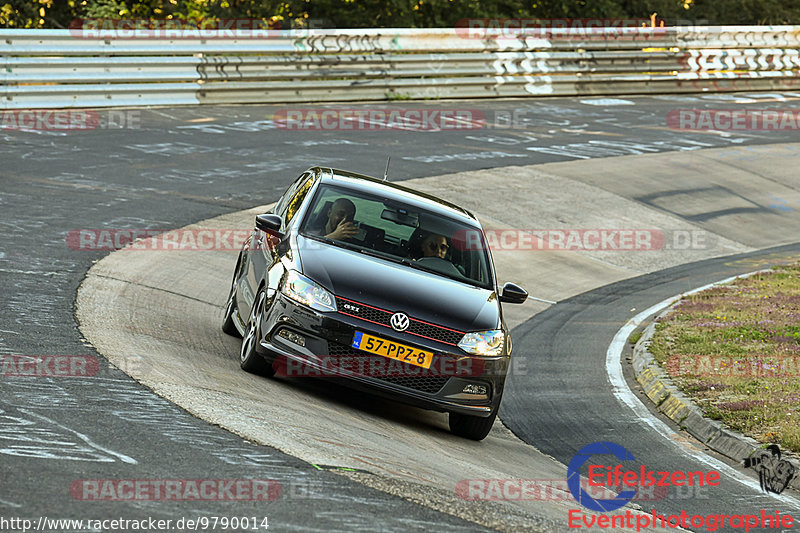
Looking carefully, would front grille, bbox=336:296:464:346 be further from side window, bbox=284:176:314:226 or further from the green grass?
the green grass

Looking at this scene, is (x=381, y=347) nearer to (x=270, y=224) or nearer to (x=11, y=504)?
(x=270, y=224)

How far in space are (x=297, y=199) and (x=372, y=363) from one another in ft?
7.90

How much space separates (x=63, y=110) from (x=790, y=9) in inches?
1306

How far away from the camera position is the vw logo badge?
25.0 ft

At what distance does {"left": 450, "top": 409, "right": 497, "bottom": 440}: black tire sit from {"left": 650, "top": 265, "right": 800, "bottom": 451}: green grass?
2.22 meters

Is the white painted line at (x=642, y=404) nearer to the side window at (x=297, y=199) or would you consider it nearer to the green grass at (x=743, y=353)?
the green grass at (x=743, y=353)

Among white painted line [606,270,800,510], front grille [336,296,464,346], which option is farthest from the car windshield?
white painted line [606,270,800,510]

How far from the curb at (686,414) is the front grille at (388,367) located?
8.81 feet

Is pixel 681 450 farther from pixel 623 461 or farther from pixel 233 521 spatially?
pixel 233 521

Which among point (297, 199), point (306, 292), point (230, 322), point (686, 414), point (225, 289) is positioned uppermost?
point (297, 199)

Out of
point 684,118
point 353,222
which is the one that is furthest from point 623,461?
point 684,118

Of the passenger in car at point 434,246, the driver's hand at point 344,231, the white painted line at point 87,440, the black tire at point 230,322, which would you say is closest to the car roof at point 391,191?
the passenger in car at point 434,246

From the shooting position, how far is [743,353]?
11094 millimetres

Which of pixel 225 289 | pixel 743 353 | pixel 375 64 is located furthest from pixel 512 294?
pixel 375 64
